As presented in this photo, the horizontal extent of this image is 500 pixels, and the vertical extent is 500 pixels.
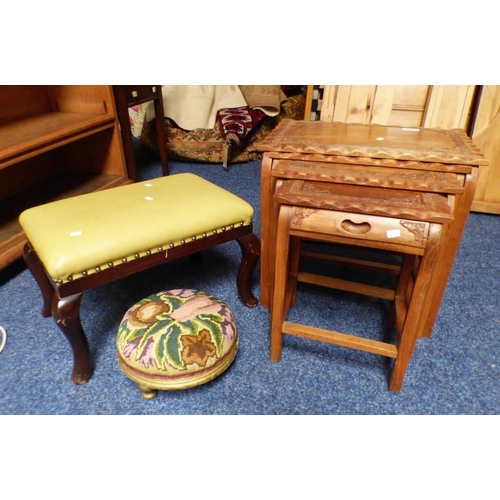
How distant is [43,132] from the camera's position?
1697 mm

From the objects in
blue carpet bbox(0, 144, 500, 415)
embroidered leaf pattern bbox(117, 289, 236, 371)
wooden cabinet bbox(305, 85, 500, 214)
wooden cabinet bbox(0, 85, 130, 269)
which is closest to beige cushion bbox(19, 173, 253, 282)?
embroidered leaf pattern bbox(117, 289, 236, 371)

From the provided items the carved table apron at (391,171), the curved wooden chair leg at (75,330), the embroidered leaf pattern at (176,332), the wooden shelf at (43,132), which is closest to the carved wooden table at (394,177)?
the carved table apron at (391,171)

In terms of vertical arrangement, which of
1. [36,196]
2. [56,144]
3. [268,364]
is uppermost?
[56,144]

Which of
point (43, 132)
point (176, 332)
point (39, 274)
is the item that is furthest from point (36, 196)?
point (176, 332)

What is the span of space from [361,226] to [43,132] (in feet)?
4.70

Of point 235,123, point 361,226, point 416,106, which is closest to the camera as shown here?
point 361,226

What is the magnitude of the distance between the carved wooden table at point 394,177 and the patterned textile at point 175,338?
0.36 meters

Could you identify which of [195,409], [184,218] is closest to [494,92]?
[184,218]

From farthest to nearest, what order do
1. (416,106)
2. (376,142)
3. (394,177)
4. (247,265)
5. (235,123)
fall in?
(235,123) → (416,106) → (247,265) → (376,142) → (394,177)

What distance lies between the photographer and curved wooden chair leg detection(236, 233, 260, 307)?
53.5 inches

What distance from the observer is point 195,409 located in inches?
43.4

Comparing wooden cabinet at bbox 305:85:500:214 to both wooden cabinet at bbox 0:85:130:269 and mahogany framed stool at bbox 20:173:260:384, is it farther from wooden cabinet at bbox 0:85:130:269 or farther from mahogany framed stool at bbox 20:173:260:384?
wooden cabinet at bbox 0:85:130:269

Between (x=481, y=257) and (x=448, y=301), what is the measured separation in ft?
1.59

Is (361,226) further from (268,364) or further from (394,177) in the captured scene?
(268,364)
